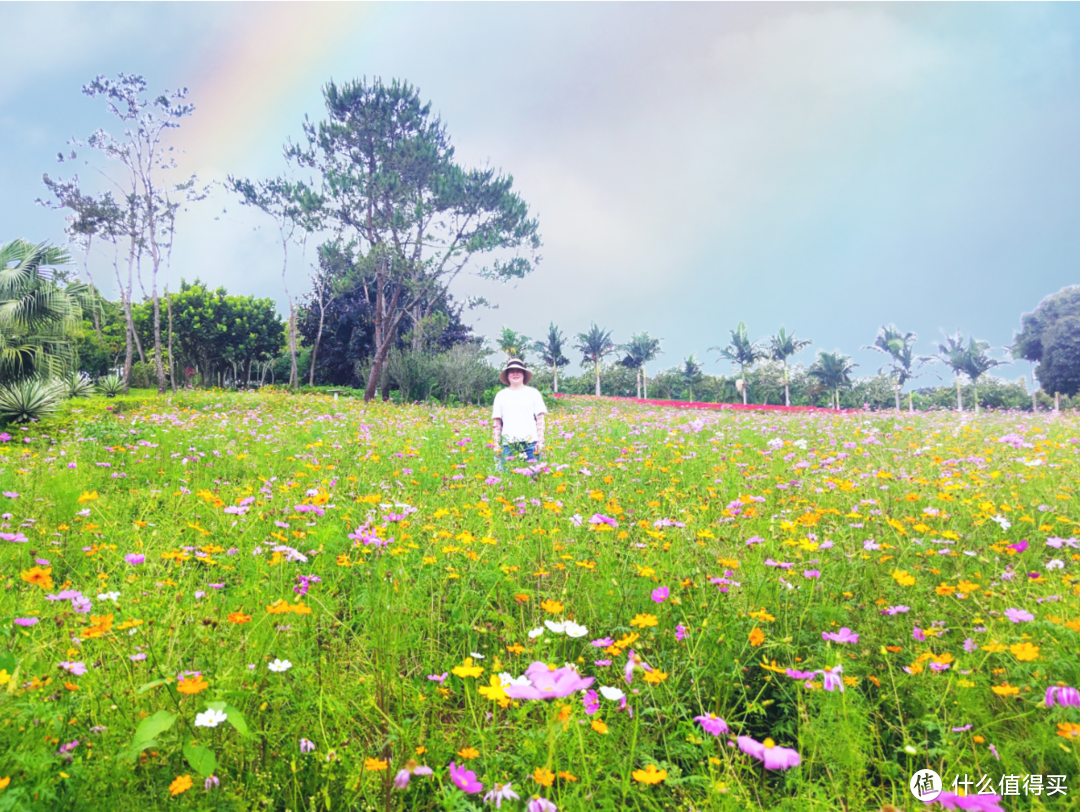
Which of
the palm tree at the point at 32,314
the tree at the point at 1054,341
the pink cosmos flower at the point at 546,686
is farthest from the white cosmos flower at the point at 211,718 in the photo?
the tree at the point at 1054,341

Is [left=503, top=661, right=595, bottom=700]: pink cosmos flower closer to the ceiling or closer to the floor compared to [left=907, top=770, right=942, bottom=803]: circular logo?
closer to the ceiling

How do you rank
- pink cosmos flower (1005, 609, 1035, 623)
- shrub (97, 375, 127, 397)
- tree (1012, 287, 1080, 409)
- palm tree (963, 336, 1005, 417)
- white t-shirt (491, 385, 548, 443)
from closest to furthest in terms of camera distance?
pink cosmos flower (1005, 609, 1035, 623) < white t-shirt (491, 385, 548, 443) < shrub (97, 375, 127, 397) < tree (1012, 287, 1080, 409) < palm tree (963, 336, 1005, 417)

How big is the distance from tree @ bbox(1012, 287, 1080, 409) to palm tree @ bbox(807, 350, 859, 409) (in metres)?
18.3

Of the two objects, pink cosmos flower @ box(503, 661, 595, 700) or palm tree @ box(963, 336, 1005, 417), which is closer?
pink cosmos flower @ box(503, 661, 595, 700)

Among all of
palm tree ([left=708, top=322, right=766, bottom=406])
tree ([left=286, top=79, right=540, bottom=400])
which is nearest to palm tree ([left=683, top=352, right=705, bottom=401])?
palm tree ([left=708, top=322, right=766, bottom=406])

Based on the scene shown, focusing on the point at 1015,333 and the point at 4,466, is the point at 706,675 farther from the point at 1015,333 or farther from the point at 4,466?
the point at 1015,333

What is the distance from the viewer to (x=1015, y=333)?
3158 centimetres

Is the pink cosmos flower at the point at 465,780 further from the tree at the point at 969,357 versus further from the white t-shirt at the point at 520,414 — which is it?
the tree at the point at 969,357

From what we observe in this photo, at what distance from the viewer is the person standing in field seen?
5445mm

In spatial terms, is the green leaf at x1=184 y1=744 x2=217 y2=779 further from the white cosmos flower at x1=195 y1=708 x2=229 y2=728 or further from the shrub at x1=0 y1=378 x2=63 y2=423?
the shrub at x1=0 y1=378 x2=63 y2=423

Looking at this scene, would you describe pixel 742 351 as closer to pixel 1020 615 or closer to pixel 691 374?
pixel 691 374

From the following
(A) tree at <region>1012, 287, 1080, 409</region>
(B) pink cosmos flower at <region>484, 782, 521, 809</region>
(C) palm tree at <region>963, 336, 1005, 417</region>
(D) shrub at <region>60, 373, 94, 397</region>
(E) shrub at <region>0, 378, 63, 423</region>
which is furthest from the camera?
(C) palm tree at <region>963, 336, 1005, 417</region>

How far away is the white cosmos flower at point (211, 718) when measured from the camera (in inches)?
48.4

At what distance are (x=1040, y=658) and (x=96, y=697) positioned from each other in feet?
9.03
